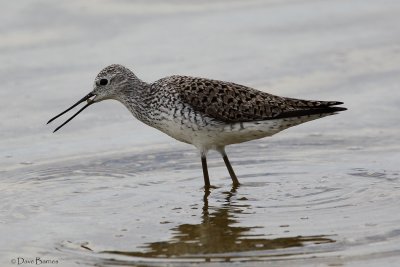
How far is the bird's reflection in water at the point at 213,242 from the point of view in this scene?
903 cm

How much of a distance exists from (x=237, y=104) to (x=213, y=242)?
8.21ft

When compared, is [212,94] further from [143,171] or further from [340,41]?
[340,41]

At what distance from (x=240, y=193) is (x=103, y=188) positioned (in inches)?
60.2

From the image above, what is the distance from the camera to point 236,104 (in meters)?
11.5

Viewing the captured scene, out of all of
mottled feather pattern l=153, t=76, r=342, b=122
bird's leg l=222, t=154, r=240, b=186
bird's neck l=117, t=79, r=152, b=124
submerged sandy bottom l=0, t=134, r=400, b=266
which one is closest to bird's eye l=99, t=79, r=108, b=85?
bird's neck l=117, t=79, r=152, b=124

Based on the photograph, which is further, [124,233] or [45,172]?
[45,172]

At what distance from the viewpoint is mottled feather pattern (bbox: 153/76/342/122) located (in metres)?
11.4

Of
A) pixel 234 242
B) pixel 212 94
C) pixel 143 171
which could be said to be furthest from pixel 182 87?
pixel 234 242

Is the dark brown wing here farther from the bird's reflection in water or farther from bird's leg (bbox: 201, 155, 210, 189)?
the bird's reflection in water

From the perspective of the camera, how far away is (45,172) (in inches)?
475

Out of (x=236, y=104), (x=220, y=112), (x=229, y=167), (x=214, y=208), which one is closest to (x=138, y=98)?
(x=220, y=112)

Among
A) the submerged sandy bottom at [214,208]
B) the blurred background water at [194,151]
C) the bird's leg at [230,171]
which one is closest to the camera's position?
the submerged sandy bottom at [214,208]
